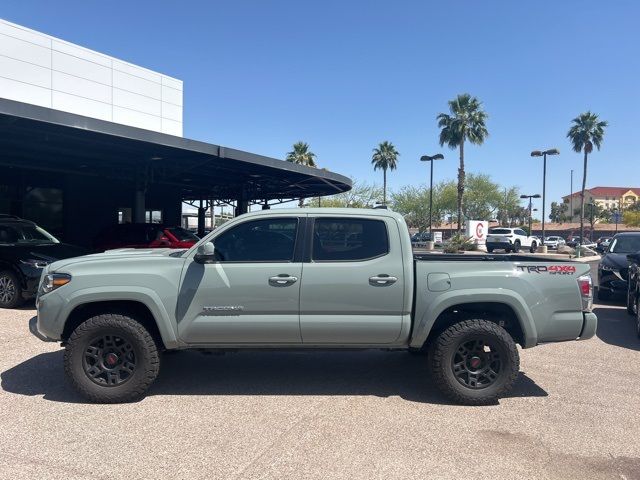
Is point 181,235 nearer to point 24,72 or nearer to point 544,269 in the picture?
→ point 544,269

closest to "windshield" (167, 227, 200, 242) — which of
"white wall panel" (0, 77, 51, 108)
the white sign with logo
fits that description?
"white wall panel" (0, 77, 51, 108)

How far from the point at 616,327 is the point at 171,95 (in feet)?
68.7

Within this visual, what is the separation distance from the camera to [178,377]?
5570mm

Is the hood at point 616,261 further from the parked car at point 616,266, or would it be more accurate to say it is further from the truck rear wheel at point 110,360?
the truck rear wheel at point 110,360

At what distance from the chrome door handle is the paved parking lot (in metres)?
1.13

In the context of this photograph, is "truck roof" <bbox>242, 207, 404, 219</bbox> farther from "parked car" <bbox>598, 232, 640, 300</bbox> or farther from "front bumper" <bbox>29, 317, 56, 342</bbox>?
"parked car" <bbox>598, 232, 640, 300</bbox>

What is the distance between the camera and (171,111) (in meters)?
24.0

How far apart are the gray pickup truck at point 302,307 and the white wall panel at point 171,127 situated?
2000cm

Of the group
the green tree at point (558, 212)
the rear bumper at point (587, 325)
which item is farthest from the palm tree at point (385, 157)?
the green tree at point (558, 212)

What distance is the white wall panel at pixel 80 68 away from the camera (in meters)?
19.3

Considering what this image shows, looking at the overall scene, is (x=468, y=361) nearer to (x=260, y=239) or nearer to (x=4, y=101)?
(x=260, y=239)

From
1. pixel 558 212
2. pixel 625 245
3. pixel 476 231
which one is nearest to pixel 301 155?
pixel 476 231

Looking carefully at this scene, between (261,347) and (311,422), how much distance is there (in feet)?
2.96

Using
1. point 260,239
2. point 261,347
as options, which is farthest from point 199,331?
point 260,239
